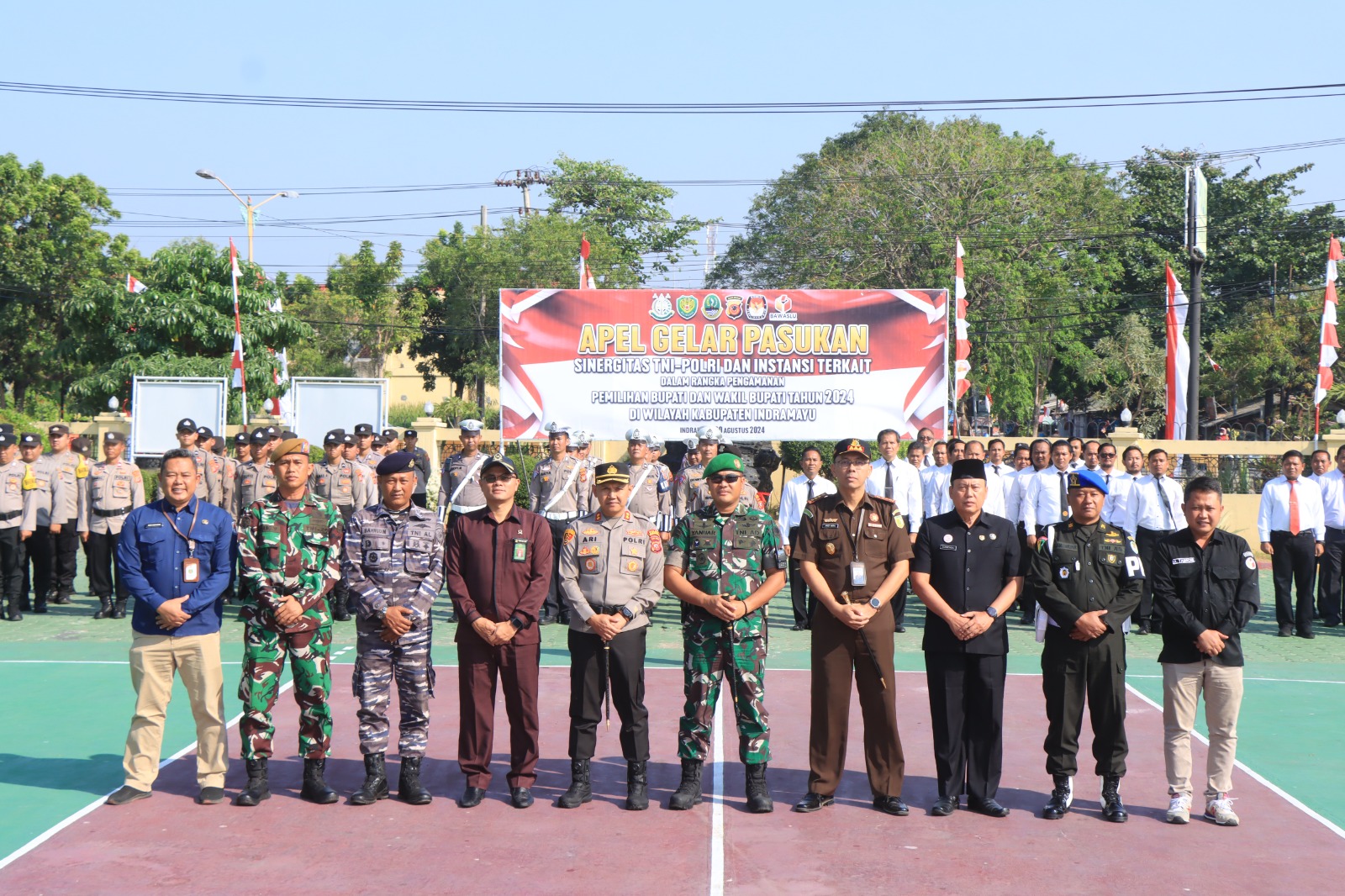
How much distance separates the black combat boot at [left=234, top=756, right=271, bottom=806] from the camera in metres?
6.67

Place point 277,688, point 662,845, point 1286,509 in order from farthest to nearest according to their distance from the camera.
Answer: point 1286,509, point 277,688, point 662,845

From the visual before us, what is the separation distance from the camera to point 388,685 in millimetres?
6762

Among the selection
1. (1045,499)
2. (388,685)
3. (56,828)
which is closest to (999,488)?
(1045,499)

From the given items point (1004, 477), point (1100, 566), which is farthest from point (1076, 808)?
point (1004, 477)

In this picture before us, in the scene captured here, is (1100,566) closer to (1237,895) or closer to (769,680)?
(1237,895)

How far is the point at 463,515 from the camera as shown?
7008 mm

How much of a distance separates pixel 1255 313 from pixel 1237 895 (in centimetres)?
4644

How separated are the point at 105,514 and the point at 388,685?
24.4ft

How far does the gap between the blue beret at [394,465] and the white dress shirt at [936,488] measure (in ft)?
23.5

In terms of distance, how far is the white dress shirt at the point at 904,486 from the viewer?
497 inches

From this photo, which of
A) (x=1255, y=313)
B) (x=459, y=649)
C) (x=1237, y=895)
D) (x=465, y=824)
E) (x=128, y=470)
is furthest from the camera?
(x=1255, y=313)

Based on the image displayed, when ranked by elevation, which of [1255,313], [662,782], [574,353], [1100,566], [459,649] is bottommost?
[662,782]

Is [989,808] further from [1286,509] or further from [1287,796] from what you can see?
[1286,509]

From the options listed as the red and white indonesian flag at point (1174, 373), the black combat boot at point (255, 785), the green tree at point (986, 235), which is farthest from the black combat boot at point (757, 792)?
the green tree at point (986, 235)
